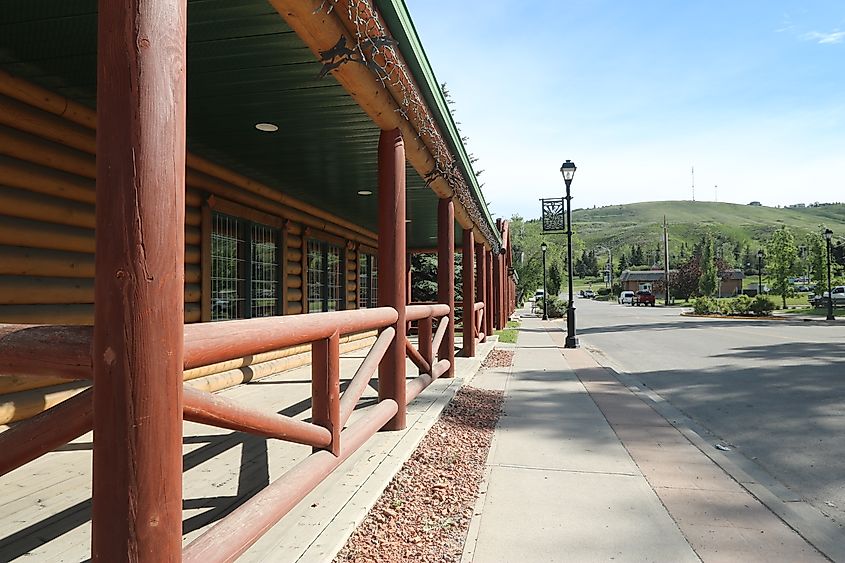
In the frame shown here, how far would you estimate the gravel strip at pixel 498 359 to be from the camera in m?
10.4

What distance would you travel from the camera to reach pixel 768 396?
24.2 feet

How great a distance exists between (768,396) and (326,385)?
6667 mm

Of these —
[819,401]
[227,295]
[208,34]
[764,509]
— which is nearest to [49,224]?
[208,34]

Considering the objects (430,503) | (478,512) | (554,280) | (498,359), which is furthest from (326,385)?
(554,280)

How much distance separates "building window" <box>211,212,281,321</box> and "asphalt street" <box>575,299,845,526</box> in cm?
597

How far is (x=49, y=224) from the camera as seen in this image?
4816 millimetres

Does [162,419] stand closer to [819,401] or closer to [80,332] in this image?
[80,332]

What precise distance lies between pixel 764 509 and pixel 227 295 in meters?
6.50

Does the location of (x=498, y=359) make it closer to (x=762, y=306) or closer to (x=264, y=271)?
(x=264, y=271)

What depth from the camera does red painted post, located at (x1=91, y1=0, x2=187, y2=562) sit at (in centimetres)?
163

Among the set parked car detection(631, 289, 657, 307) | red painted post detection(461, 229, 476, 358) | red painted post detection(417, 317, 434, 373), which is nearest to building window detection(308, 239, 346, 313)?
red painted post detection(461, 229, 476, 358)

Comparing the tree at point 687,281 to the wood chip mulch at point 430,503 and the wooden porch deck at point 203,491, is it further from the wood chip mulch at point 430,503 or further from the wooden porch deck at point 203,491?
the wooden porch deck at point 203,491

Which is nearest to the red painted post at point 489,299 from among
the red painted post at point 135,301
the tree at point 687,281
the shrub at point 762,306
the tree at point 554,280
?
the red painted post at point 135,301

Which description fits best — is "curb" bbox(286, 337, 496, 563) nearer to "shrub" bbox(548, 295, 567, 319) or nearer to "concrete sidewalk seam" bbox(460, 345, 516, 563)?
"concrete sidewalk seam" bbox(460, 345, 516, 563)
